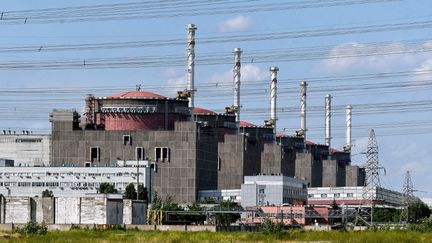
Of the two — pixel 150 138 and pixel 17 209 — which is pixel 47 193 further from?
pixel 17 209

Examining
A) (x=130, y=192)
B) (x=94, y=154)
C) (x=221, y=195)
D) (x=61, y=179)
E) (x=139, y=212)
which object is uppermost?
(x=94, y=154)

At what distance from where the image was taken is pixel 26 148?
193625 millimetres

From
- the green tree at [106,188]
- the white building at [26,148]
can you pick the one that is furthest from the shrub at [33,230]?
the white building at [26,148]

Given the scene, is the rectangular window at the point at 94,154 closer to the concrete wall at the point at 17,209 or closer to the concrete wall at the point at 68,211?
the concrete wall at the point at 17,209

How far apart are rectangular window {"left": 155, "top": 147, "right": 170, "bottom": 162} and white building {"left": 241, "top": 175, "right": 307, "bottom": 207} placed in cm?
1279

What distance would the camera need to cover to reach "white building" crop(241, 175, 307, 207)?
182625 millimetres

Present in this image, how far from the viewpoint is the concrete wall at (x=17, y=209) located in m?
124

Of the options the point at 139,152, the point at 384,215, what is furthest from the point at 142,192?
the point at 384,215

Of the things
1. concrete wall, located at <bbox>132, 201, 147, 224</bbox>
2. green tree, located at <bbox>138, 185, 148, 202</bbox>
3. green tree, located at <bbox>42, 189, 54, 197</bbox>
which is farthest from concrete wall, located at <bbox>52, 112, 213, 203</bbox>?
concrete wall, located at <bbox>132, 201, 147, 224</bbox>

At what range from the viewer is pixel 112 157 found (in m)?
184

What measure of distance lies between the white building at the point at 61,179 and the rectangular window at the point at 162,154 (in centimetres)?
680

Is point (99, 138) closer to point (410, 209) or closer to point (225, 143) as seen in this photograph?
point (225, 143)

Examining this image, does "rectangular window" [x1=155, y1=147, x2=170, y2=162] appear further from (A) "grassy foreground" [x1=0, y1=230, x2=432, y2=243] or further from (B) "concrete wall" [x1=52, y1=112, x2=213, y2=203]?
(A) "grassy foreground" [x1=0, y1=230, x2=432, y2=243]

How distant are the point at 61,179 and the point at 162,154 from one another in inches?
664
